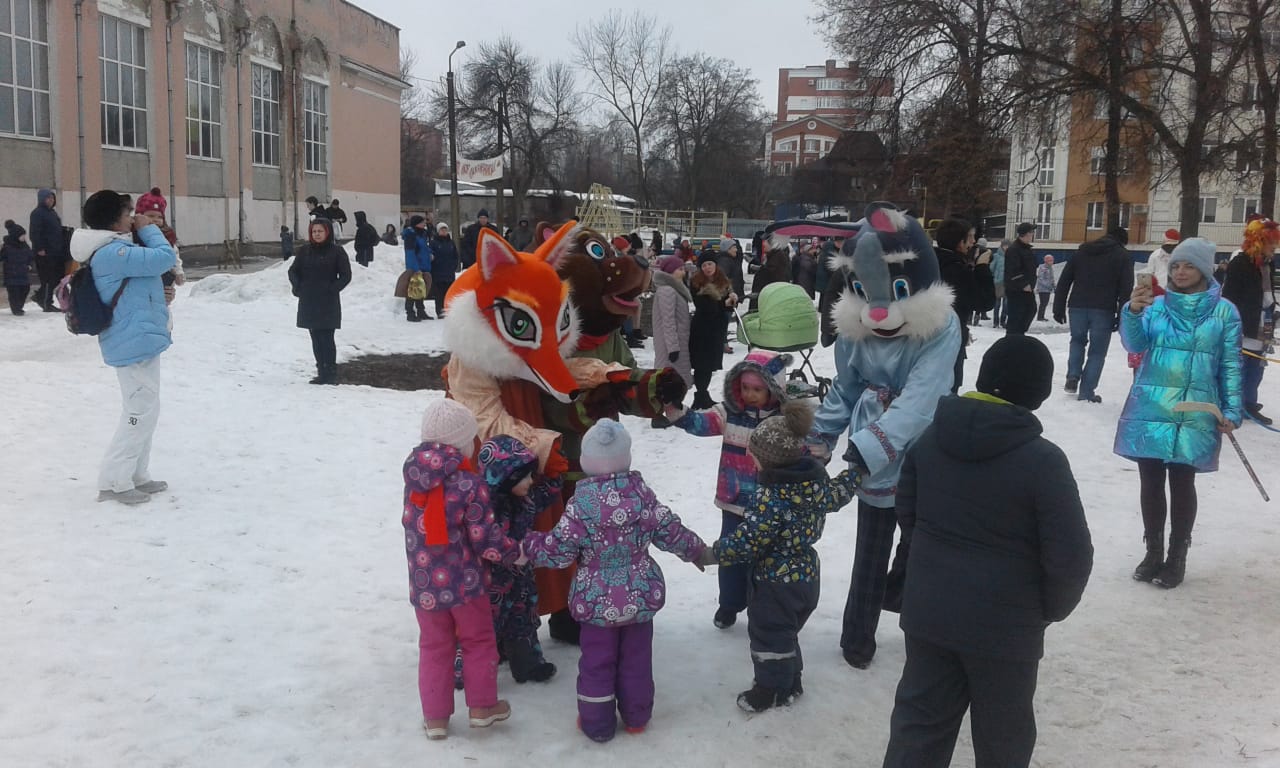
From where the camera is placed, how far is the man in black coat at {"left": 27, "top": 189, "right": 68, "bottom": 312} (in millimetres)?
13781

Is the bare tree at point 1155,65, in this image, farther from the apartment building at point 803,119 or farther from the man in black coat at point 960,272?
the apartment building at point 803,119

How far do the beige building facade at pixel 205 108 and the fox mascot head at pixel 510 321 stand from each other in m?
22.4

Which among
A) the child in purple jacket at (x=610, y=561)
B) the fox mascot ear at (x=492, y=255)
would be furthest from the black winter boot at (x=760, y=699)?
the fox mascot ear at (x=492, y=255)

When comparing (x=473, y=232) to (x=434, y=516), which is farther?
(x=473, y=232)

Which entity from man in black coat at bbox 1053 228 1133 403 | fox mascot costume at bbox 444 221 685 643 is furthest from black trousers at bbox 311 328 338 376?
man in black coat at bbox 1053 228 1133 403

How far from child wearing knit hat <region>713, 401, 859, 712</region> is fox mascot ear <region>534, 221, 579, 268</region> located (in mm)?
1269

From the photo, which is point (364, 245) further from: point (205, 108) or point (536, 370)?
point (536, 370)

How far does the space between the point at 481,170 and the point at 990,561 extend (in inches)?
Answer: 1111

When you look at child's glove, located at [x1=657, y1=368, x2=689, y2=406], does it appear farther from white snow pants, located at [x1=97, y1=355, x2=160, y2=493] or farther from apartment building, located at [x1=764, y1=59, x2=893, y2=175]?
apartment building, located at [x1=764, y1=59, x2=893, y2=175]

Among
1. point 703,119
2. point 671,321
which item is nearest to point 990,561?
point 671,321

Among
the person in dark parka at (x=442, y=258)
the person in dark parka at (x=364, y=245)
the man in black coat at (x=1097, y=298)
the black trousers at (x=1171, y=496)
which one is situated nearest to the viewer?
the black trousers at (x=1171, y=496)

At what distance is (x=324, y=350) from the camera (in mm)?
10922

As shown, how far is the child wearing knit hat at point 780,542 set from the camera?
153 inches

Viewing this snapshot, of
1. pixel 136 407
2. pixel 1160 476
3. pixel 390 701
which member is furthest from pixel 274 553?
Result: pixel 1160 476
